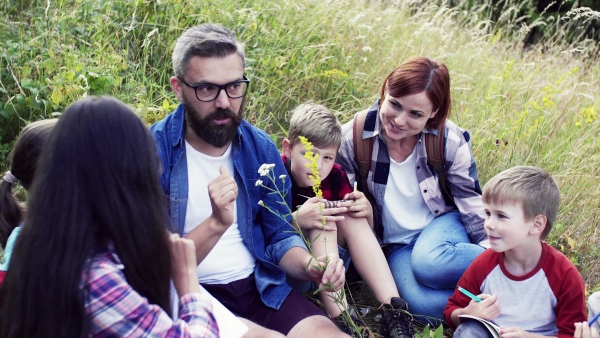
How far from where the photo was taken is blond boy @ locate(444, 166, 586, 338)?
293cm

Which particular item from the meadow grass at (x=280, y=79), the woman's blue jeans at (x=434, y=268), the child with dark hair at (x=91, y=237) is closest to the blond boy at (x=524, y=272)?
the woman's blue jeans at (x=434, y=268)

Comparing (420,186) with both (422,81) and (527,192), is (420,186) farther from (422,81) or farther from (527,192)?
(527,192)

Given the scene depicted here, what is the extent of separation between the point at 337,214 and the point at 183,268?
4.77 ft

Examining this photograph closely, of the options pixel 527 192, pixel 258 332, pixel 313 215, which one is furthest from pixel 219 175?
pixel 527 192

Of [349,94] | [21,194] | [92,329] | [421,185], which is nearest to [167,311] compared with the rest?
[92,329]

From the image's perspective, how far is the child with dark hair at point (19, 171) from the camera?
8.06 ft

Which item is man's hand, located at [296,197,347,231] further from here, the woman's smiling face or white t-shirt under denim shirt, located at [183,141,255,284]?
the woman's smiling face

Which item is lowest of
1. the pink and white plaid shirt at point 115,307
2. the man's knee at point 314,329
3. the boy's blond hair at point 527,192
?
the man's knee at point 314,329

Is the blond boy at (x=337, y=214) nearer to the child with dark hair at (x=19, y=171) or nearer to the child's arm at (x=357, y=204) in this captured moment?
the child's arm at (x=357, y=204)

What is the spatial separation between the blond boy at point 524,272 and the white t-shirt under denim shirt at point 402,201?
649mm

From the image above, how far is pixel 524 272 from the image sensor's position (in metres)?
3.02

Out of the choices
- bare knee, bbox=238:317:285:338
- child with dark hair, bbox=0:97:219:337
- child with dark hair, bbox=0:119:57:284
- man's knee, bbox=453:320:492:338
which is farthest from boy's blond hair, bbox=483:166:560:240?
child with dark hair, bbox=0:119:57:284

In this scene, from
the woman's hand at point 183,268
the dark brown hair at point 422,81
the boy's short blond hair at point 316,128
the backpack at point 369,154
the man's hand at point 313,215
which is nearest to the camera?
the woman's hand at point 183,268

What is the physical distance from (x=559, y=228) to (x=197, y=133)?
2517mm
